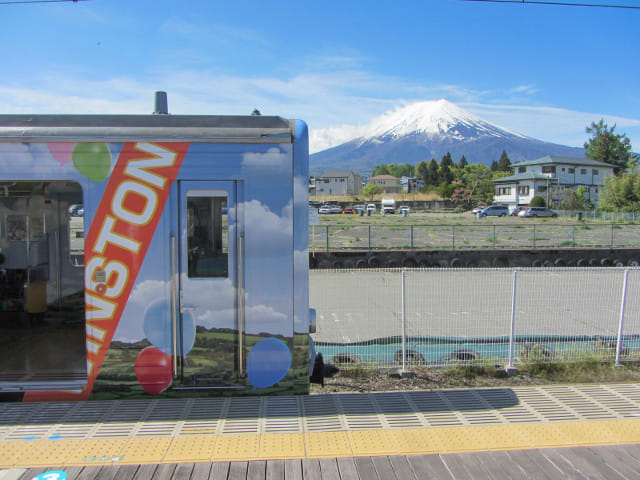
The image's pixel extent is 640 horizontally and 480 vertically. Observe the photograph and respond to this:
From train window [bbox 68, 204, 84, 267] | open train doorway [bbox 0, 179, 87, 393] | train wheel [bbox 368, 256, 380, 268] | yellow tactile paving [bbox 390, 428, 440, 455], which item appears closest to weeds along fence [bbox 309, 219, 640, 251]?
train wheel [bbox 368, 256, 380, 268]

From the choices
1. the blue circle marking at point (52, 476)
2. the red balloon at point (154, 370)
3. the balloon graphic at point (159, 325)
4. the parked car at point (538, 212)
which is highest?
the parked car at point (538, 212)

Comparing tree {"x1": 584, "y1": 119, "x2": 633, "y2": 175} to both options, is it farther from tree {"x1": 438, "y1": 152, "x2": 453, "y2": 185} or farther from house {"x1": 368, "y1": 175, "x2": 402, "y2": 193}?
house {"x1": 368, "y1": 175, "x2": 402, "y2": 193}

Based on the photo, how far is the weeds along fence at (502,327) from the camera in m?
6.61

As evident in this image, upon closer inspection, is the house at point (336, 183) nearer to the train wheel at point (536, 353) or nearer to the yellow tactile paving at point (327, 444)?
the train wheel at point (536, 353)

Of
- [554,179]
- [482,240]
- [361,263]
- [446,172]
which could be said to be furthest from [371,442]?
[446,172]

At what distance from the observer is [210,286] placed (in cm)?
507

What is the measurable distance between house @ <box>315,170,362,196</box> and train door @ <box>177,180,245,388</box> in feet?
502

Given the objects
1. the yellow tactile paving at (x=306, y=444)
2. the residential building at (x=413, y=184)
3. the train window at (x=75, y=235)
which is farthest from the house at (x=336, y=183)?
the yellow tactile paving at (x=306, y=444)

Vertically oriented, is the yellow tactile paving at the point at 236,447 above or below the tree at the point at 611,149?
below

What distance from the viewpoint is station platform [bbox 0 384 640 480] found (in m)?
4.01

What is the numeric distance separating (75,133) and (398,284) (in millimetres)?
11791

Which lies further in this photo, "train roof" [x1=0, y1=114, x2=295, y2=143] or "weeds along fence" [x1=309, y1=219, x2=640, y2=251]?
"weeds along fence" [x1=309, y1=219, x2=640, y2=251]

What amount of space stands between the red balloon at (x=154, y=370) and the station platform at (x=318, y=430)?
16 centimetres

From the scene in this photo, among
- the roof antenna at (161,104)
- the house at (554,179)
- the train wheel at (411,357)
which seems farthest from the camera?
the house at (554,179)
